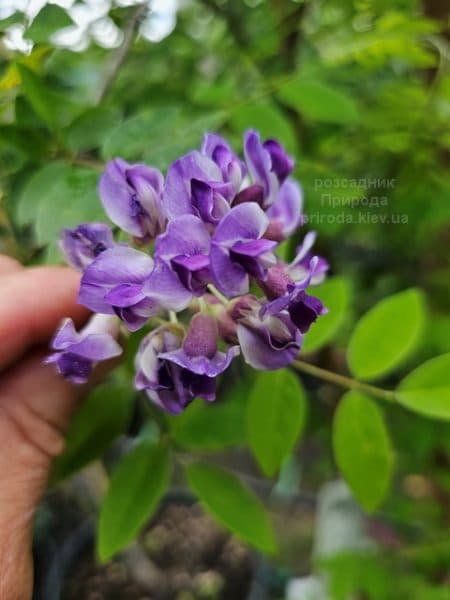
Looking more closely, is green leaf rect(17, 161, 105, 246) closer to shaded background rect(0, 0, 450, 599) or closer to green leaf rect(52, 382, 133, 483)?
shaded background rect(0, 0, 450, 599)

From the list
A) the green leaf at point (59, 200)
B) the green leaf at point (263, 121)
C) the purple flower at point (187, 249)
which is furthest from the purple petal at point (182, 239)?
the green leaf at point (263, 121)

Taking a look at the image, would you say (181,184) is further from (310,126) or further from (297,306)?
(310,126)

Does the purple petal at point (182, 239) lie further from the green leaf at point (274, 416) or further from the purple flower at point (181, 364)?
the green leaf at point (274, 416)

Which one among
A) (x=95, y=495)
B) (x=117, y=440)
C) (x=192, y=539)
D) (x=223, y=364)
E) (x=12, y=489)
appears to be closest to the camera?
(x=223, y=364)

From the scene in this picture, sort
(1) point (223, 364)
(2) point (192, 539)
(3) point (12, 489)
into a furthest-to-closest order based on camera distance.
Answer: (2) point (192, 539) < (3) point (12, 489) < (1) point (223, 364)

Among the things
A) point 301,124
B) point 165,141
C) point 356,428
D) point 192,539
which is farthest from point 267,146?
point 192,539

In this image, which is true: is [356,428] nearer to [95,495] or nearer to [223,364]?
[223,364]
